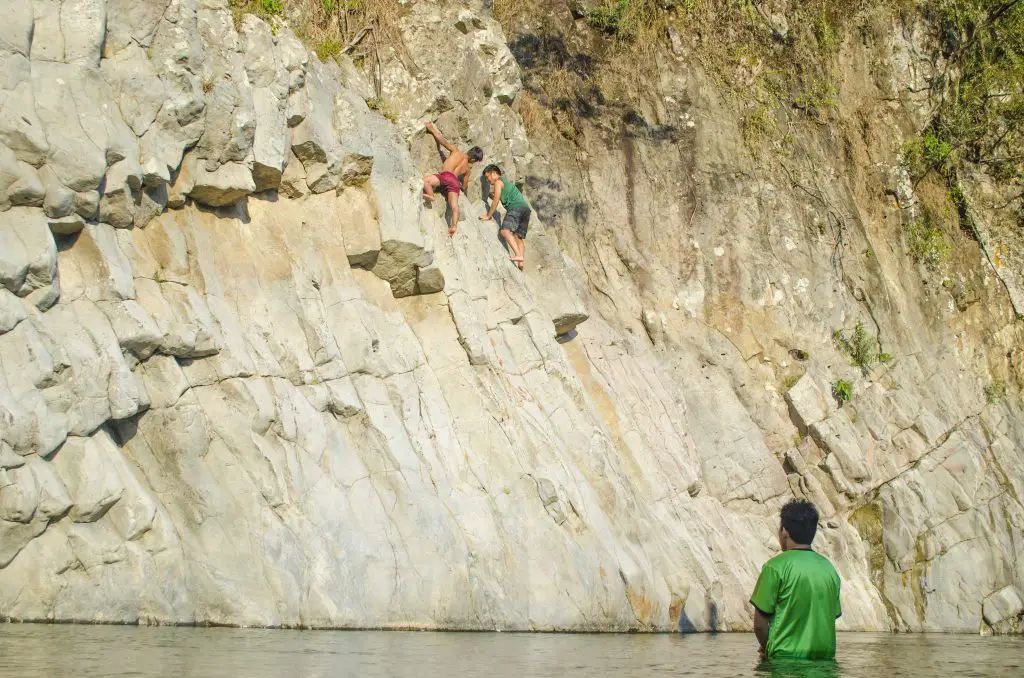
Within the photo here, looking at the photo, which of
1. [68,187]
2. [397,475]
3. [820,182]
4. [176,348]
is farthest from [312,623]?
[820,182]

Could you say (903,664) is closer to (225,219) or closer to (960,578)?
(225,219)

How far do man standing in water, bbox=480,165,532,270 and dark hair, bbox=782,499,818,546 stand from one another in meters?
10.9

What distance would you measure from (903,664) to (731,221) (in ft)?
40.1

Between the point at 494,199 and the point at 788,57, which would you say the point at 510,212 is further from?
the point at 788,57

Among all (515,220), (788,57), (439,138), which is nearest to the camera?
(439,138)

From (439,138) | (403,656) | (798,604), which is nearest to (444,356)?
(439,138)

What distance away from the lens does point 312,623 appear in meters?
11.0

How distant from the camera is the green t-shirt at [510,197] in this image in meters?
17.3

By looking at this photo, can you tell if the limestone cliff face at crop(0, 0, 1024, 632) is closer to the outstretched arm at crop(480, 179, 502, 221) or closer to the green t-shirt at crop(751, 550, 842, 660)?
the outstretched arm at crop(480, 179, 502, 221)

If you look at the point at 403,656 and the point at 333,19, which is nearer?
the point at 403,656

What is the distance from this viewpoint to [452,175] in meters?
16.2

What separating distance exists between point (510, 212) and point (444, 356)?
11.0ft

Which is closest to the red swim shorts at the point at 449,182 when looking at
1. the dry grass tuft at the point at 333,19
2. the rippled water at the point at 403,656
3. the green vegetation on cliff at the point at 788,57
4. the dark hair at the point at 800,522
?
the dry grass tuft at the point at 333,19

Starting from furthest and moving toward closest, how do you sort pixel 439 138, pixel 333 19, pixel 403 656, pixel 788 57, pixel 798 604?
pixel 788 57 → pixel 439 138 → pixel 333 19 → pixel 403 656 → pixel 798 604
